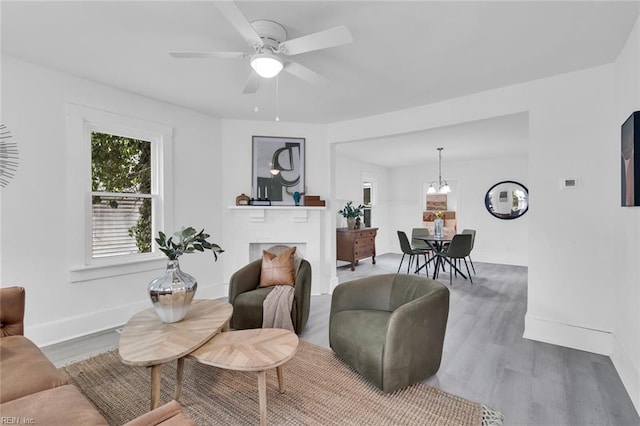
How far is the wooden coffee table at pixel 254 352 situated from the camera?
1.63 metres

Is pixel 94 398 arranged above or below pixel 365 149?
below

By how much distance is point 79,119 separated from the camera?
2.98 m

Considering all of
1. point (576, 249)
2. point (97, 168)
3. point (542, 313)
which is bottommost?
point (542, 313)

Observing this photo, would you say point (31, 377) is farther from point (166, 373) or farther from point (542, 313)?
point (542, 313)

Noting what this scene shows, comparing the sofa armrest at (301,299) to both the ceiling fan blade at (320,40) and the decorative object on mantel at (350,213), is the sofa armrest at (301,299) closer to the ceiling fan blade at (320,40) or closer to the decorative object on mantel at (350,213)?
the ceiling fan blade at (320,40)

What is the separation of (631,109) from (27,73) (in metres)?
4.92

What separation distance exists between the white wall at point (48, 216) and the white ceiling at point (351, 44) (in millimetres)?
177

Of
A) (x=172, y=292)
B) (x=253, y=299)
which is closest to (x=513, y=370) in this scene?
(x=253, y=299)

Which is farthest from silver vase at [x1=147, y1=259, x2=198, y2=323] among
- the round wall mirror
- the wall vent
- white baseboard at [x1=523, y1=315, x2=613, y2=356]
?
the round wall mirror

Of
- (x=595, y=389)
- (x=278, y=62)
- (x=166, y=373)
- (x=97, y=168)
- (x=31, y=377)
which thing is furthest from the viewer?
(x=97, y=168)

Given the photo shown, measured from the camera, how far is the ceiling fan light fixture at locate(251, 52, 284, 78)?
193cm

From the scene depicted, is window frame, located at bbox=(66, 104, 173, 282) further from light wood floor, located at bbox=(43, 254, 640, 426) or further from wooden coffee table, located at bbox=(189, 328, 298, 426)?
wooden coffee table, located at bbox=(189, 328, 298, 426)

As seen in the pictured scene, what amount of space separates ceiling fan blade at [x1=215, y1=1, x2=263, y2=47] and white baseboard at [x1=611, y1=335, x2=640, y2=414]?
3.28 m

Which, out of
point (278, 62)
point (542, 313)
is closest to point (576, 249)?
point (542, 313)
